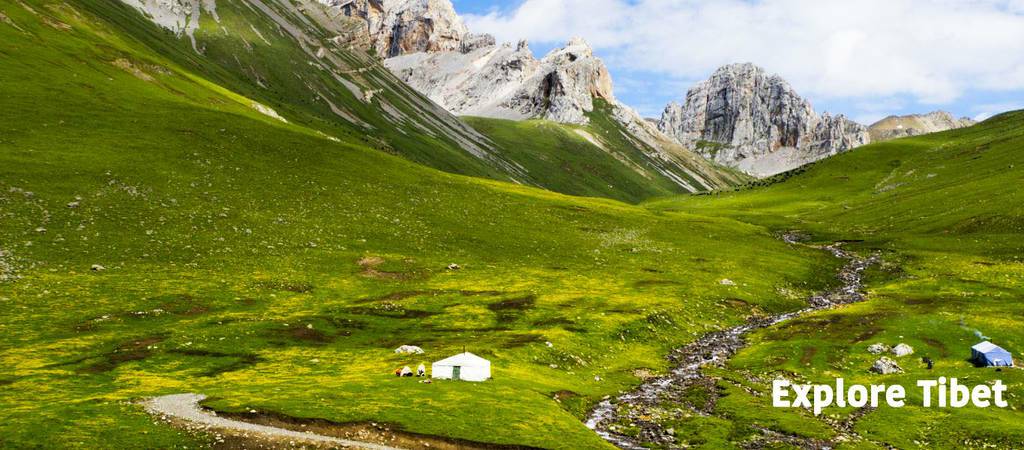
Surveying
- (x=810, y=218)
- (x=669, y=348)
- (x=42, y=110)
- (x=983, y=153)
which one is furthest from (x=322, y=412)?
(x=983, y=153)

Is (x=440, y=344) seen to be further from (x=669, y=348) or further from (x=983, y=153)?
(x=983, y=153)

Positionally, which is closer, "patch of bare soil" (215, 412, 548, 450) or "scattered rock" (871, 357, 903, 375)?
"patch of bare soil" (215, 412, 548, 450)

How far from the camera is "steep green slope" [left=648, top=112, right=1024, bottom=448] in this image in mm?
38219

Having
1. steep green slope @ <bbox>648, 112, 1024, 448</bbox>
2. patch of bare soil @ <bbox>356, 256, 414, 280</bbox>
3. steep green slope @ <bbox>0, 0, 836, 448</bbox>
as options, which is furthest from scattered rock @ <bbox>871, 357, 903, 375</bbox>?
patch of bare soil @ <bbox>356, 256, 414, 280</bbox>

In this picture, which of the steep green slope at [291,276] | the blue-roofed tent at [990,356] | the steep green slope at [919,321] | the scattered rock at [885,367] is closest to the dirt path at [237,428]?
the steep green slope at [291,276]

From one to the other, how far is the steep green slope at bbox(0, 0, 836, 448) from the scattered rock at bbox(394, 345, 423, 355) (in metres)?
1.52

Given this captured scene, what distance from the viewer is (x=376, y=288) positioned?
72.6 m

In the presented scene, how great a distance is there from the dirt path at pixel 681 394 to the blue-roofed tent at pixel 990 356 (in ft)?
59.5

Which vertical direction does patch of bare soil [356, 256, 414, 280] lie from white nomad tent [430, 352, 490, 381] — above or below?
above

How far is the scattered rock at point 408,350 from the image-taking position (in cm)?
5080

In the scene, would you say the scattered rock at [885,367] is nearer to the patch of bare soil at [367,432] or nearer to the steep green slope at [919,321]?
the steep green slope at [919,321]

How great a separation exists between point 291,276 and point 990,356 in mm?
64932

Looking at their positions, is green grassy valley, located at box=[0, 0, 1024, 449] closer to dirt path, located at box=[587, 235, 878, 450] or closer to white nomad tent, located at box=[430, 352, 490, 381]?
dirt path, located at box=[587, 235, 878, 450]

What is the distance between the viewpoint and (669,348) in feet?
202
